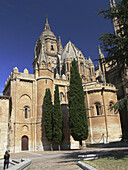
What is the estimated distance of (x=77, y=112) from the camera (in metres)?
23.8

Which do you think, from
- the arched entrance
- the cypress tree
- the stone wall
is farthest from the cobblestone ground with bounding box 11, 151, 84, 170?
the arched entrance

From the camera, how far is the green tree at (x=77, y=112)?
22969 millimetres

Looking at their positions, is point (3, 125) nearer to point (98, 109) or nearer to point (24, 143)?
point (24, 143)

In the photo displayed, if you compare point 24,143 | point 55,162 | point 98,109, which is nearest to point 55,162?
point 55,162

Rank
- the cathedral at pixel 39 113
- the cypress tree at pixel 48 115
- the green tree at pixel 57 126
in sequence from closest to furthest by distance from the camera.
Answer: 1. the green tree at pixel 57 126
2. the cypress tree at pixel 48 115
3. the cathedral at pixel 39 113

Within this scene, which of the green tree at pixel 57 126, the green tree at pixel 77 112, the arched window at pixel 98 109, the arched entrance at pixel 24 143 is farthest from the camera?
the arched window at pixel 98 109

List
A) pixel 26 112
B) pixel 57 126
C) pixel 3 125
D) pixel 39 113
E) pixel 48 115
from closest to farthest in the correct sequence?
1. pixel 3 125
2. pixel 57 126
3. pixel 48 115
4. pixel 39 113
5. pixel 26 112

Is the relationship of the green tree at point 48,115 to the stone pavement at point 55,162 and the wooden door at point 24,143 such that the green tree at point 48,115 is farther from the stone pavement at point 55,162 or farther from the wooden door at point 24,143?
the stone pavement at point 55,162

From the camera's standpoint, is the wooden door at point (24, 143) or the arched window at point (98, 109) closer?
the wooden door at point (24, 143)

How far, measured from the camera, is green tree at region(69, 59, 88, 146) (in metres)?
23.0

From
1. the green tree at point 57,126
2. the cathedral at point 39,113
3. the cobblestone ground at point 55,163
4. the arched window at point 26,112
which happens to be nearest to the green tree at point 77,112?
the green tree at point 57,126

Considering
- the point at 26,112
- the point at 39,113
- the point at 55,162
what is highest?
the point at 26,112

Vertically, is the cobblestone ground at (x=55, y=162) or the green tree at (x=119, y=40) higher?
the green tree at (x=119, y=40)

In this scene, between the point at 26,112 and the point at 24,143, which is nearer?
A: the point at 24,143
